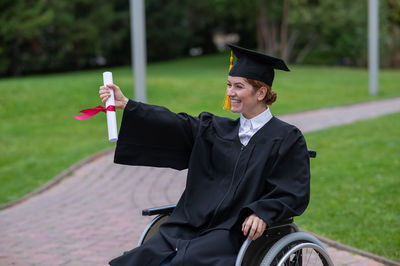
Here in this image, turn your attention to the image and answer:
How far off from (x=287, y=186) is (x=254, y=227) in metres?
0.30

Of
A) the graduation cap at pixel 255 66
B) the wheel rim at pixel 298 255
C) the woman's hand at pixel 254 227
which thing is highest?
the graduation cap at pixel 255 66

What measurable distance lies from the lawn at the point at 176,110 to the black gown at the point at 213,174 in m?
1.98

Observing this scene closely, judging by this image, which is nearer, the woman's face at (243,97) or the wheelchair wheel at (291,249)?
the wheelchair wheel at (291,249)

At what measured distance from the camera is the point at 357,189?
21.0ft

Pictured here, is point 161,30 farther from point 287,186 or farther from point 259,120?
point 287,186

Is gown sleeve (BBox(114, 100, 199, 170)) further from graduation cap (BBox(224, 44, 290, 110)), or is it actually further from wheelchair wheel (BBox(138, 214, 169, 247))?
graduation cap (BBox(224, 44, 290, 110))

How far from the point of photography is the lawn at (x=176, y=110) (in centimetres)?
602

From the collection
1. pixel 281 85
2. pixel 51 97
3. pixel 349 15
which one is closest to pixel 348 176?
pixel 51 97

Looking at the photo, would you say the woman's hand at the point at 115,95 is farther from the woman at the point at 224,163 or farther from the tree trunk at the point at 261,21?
the tree trunk at the point at 261,21

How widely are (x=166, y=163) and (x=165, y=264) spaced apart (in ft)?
2.05

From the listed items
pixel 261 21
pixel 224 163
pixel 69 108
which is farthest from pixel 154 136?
pixel 261 21

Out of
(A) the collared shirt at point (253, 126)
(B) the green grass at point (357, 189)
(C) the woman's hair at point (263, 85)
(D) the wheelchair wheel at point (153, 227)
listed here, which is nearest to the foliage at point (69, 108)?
(B) the green grass at point (357, 189)

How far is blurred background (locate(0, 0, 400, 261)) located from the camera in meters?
6.28

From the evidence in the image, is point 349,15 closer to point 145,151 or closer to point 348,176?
point 348,176
